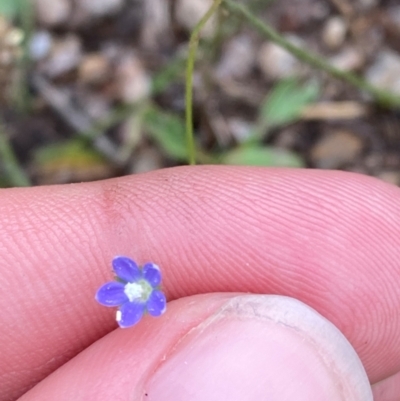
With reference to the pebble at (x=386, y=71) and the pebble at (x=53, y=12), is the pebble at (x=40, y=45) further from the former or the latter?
the pebble at (x=386, y=71)

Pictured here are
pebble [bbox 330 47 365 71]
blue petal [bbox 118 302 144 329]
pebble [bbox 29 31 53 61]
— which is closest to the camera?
blue petal [bbox 118 302 144 329]

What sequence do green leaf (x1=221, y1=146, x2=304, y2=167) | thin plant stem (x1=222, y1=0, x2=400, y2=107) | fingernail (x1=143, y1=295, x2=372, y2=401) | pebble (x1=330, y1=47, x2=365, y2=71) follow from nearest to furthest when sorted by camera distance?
fingernail (x1=143, y1=295, x2=372, y2=401) → thin plant stem (x1=222, y1=0, x2=400, y2=107) → green leaf (x1=221, y1=146, x2=304, y2=167) → pebble (x1=330, y1=47, x2=365, y2=71)

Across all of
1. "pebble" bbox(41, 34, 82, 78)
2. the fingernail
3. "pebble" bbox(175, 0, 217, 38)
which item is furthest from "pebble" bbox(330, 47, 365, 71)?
the fingernail

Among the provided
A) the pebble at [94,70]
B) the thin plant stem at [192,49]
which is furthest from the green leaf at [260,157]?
the thin plant stem at [192,49]

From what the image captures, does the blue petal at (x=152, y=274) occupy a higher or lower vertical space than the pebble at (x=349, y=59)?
lower

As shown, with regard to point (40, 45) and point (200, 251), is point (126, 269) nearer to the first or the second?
point (200, 251)

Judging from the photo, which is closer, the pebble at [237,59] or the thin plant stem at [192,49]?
the thin plant stem at [192,49]

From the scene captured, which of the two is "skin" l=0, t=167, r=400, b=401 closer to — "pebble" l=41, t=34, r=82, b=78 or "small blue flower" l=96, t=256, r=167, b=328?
"small blue flower" l=96, t=256, r=167, b=328
